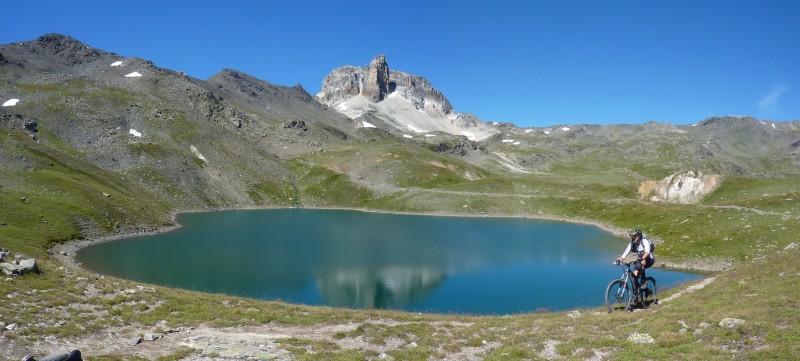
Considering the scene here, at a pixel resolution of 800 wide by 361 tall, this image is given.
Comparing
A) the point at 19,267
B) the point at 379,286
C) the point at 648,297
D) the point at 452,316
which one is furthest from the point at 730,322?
the point at 19,267

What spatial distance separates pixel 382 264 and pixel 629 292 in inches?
1451

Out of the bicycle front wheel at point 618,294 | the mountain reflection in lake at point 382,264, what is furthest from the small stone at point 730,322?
the mountain reflection in lake at point 382,264

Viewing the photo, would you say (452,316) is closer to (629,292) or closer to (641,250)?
(629,292)

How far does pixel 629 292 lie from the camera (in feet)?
80.5

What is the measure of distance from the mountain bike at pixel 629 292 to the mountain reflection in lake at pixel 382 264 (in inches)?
528

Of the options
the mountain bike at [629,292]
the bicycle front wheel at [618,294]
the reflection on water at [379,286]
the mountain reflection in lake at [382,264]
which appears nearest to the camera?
the mountain bike at [629,292]

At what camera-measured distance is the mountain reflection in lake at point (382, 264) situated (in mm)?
42812

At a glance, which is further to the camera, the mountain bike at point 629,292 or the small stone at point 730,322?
the mountain bike at point 629,292

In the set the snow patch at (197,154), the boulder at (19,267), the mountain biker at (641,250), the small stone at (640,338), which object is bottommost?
the small stone at (640,338)

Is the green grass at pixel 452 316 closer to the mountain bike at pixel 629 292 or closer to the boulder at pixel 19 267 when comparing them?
the boulder at pixel 19 267

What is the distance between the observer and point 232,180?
13775 centimetres

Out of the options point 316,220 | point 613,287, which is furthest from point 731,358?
point 316,220

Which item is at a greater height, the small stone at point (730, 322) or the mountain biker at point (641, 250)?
the mountain biker at point (641, 250)

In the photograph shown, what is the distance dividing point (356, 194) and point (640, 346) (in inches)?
5101
